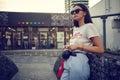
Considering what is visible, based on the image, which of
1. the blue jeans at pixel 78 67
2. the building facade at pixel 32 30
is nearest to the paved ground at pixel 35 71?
the blue jeans at pixel 78 67

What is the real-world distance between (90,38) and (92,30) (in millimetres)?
84

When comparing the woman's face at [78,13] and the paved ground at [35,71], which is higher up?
the woman's face at [78,13]

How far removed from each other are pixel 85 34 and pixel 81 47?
0.22 metres

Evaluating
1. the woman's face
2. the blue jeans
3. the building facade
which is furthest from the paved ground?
the building facade

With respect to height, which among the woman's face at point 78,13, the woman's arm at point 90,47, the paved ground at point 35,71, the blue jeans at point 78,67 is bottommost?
the paved ground at point 35,71

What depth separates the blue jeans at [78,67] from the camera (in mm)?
2775

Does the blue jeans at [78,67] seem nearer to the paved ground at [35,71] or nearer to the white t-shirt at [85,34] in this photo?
the white t-shirt at [85,34]

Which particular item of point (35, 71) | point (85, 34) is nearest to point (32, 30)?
point (35, 71)

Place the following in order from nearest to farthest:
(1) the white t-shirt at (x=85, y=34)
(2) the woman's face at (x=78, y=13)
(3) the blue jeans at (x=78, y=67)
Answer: (3) the blue jeans at (x=78, y=67) → (1) the white t-shirt at (x=85, y=34) → (2) the woman's face at (x=78, y=13)

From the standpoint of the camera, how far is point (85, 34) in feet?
9.70

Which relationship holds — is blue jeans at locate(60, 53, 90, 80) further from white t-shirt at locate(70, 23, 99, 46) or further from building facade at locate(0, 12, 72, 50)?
building facade at locate(0, 12, 72, 50)

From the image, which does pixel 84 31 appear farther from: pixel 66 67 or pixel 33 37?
pixel 33 37

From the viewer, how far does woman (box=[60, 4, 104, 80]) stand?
2.79 meters

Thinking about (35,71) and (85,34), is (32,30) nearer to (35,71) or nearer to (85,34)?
(35,71)
